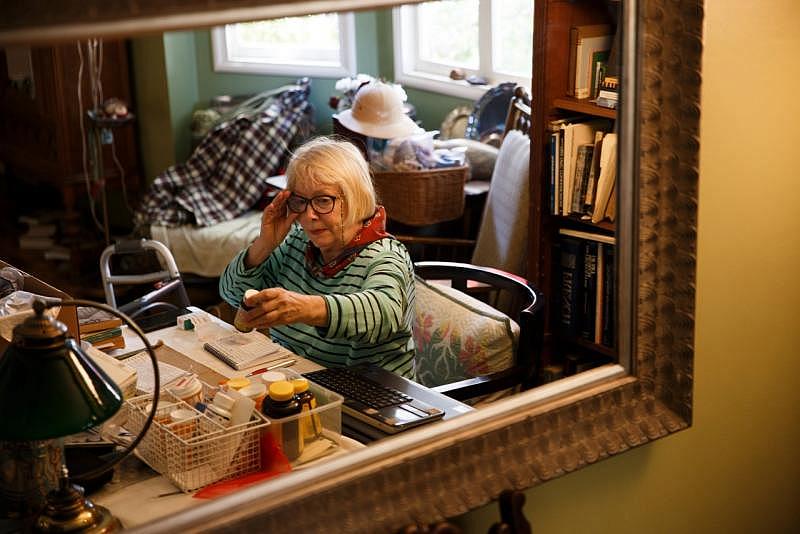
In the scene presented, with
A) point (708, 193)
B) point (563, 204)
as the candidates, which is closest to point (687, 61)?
point (708, 193)

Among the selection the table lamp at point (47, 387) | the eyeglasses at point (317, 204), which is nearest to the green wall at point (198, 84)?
the eyeglasses at point (317, 204)

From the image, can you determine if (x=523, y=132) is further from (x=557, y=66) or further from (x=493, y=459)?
(x=493, y=459)

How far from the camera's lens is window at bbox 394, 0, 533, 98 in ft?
6.27

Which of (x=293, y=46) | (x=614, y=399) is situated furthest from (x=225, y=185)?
(x=614, y=399)

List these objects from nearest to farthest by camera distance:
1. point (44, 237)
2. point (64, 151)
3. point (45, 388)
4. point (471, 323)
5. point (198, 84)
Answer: point (45, 388), point (471, 323), point (44, 237), point (64, 151), point (198, 84)

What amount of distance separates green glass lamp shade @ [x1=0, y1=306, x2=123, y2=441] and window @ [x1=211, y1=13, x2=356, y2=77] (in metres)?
0.58

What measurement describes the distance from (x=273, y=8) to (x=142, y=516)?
2.16ft

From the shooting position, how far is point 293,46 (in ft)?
6.11

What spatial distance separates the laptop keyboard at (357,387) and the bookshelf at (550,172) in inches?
9.7

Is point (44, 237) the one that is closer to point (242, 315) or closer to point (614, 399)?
point (242, 315)

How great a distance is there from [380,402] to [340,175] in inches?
23.3

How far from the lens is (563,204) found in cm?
195

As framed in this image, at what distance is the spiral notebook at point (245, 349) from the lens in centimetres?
182

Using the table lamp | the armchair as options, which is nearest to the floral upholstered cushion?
the armchair
